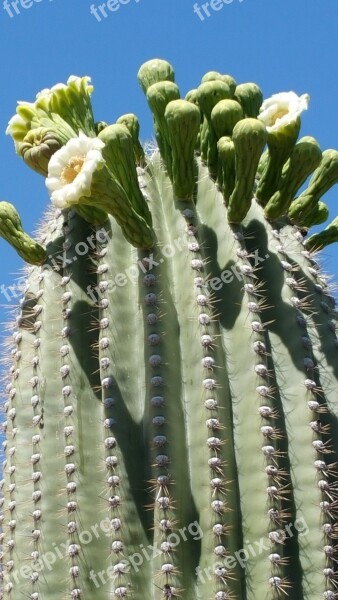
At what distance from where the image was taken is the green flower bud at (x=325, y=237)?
4.82 m

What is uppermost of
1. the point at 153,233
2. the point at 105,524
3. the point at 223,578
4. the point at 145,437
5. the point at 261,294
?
the point at 153,233

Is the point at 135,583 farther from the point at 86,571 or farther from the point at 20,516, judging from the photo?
the point at 20,516

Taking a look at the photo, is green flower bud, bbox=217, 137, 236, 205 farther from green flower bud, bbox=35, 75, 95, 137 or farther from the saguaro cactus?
green flower bud, bbox=35, 75, 95, 137

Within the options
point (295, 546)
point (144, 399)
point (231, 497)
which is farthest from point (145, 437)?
point (295, 546)

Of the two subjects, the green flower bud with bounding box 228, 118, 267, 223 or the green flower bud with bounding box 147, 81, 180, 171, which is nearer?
the green flower bud with bounding box 228, 118, 267, 223

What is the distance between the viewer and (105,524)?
12.2 ft

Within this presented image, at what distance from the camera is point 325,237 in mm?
4855

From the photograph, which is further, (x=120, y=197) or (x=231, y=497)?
(x=120, y=197)

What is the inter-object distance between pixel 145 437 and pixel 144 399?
0.47 feet

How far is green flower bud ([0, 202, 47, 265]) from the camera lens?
443 centimetres

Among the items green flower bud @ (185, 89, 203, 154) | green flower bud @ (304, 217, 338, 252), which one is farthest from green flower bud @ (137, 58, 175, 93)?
green flower bud @ (304, 217, 338, 252)

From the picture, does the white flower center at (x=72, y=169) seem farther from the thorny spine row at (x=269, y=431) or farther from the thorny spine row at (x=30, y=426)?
the thorny spine row at (x=269, y=431)

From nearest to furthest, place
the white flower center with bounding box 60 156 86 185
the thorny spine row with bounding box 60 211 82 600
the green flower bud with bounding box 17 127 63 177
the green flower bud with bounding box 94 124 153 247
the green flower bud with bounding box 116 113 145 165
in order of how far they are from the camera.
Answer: the thorny spine row with bounding box 60 211 82 600, the white flower center with bounding box 60 156 86 185, the green flower bud with bounding box 94 124 153 247, the green flower bud with bounding box 17 127 63 177, the green flower bud with bounding box 116 113 145 165

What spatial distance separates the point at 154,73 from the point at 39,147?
0.72m
